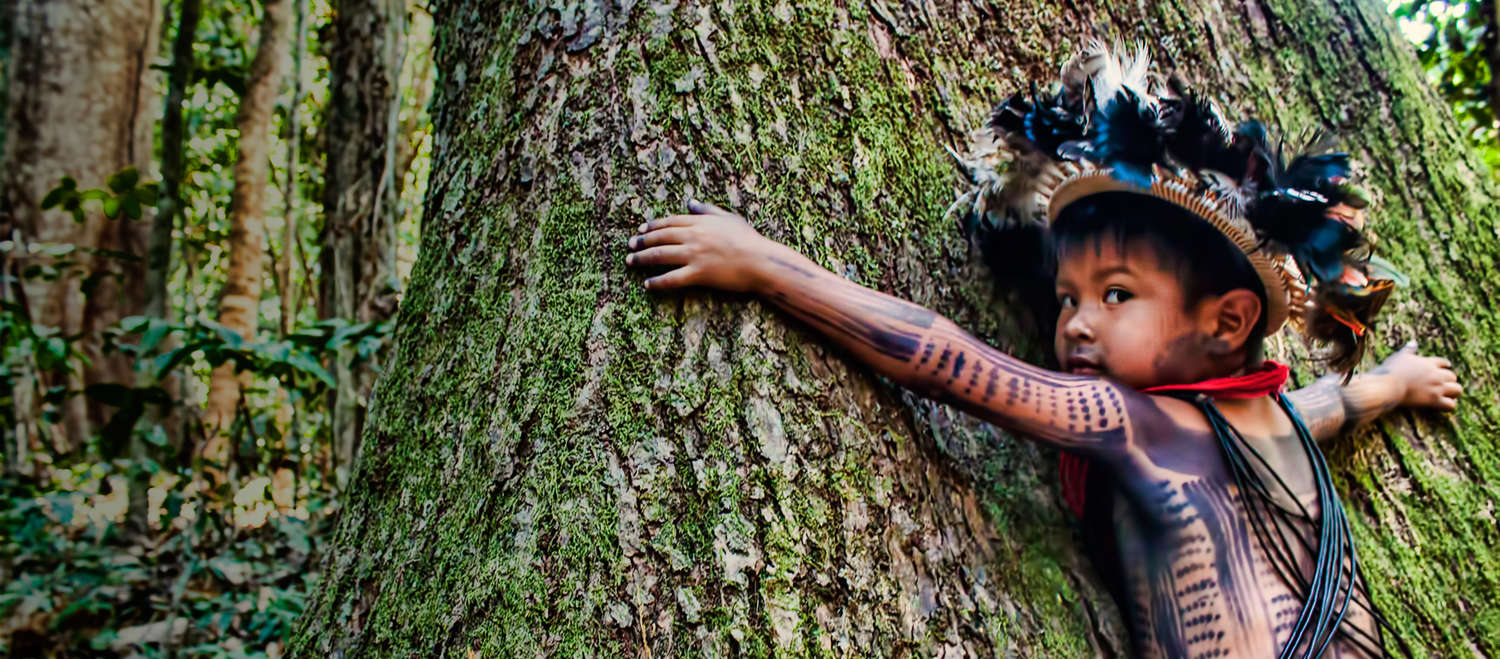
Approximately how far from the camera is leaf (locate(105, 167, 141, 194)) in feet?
10.4

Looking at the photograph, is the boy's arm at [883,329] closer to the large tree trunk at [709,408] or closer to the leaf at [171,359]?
the large tree trunk at [709,408]

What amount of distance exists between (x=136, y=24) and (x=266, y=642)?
16.2 ft

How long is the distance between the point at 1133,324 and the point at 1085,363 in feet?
0.39

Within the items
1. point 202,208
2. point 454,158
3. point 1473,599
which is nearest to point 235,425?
point 454,158

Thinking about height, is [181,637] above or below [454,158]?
below

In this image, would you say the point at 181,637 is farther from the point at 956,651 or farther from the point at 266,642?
the point at 956,651

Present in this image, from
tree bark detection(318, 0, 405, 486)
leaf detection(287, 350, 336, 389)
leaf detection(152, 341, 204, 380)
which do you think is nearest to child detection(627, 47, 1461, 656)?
leaf detection(287, 350, 336, 389)

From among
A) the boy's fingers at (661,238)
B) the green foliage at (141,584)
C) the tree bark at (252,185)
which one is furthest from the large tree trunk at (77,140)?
the boy's fingers at (661,238)

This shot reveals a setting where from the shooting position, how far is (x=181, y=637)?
10.9 ft

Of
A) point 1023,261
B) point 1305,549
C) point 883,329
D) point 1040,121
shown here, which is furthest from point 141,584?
point 1305,549

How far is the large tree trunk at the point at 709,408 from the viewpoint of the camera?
1469 mm

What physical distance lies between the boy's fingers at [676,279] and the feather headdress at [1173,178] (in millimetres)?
636

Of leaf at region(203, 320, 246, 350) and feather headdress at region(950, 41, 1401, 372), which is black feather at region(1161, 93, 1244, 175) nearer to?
feather headdress at region(950, 41, 1401, 372)

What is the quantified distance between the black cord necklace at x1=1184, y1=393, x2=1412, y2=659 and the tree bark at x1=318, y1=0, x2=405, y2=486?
426 cm
